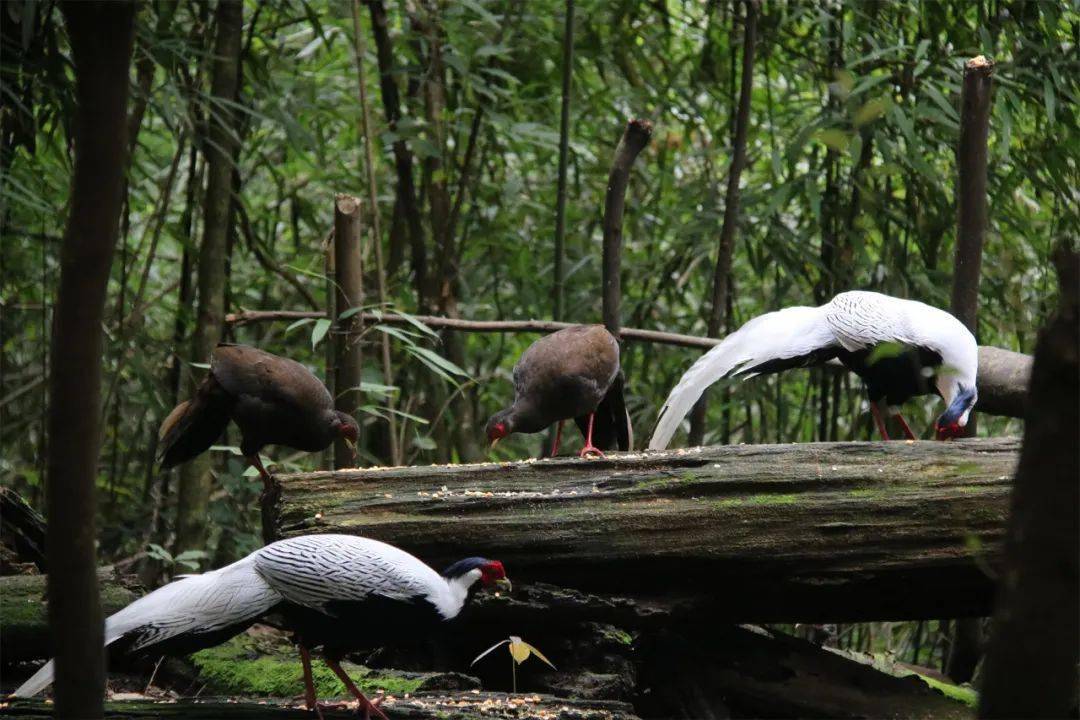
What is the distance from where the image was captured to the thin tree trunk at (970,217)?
4.17 metres

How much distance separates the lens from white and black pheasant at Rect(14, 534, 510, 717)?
9.55ft

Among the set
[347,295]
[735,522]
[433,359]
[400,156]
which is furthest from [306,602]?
[400,156]

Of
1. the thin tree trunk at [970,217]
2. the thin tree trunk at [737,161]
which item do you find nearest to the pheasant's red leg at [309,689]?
→ the thin tree trunk at [970,217]

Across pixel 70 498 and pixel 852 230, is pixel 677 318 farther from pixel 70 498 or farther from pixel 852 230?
pixel 70 498

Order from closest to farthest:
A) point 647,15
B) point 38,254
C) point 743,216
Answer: point 743,216
point 38,254
point 647,15

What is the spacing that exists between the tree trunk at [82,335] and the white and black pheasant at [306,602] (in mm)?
1401

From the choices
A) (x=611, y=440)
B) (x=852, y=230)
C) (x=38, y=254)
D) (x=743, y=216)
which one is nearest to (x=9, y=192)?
(x=38, y=254)

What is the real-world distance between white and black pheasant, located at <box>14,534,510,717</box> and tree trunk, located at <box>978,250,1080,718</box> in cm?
185

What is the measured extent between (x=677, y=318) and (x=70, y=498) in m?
5.38

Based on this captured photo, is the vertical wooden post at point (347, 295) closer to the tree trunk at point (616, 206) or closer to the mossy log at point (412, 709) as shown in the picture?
the tree trunk at point (616, 206)

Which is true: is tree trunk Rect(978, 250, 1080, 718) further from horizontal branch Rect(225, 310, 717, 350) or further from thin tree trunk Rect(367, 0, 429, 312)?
thin tree trunk Rect(367, 0, 429, 312)

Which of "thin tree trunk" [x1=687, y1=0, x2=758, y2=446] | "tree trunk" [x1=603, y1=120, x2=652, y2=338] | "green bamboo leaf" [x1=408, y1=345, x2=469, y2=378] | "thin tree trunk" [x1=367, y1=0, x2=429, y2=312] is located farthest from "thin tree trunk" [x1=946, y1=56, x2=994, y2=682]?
"thin tree trunk" [x1=367, y1=0, x2=429, y2=312]

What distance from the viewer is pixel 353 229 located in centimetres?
439

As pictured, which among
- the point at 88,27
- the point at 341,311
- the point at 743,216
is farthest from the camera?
the point at 743,216
